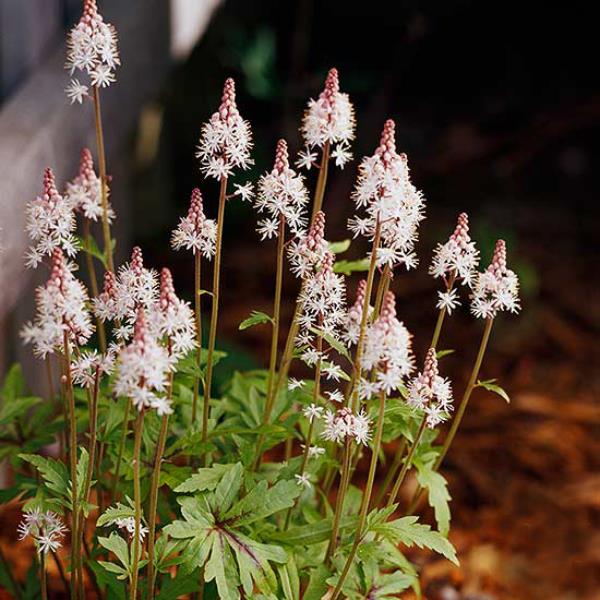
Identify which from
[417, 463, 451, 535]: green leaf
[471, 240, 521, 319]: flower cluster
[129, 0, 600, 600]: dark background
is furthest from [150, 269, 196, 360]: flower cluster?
[129, 0, 600, 600]: dark background

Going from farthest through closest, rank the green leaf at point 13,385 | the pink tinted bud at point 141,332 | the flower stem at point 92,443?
the green leaf at point 13,385
the flower stem at point 92,443
the pink tinted bud at point 141,332

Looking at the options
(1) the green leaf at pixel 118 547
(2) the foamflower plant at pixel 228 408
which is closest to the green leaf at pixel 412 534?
(2) the foamflower plant at pixel 228 408

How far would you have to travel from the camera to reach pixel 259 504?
2.24 meters

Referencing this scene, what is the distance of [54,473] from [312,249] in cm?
75

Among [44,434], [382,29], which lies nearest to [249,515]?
[44,434]

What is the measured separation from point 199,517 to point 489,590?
1.72 m

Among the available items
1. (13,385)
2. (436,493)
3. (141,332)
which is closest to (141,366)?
(141,332)

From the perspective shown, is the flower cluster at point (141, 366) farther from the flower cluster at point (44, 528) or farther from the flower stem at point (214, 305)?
the flower cluster at point (44, 528)

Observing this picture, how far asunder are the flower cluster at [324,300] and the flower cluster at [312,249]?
22 mm

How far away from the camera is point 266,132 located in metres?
6.07

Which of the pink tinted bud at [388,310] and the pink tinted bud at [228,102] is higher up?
the pink tinted bud at [228,102]

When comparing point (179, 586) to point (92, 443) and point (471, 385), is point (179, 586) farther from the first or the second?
point (471, 385)

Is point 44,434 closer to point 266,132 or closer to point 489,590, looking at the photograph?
point 489,590

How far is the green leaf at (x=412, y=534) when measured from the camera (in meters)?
2.22
